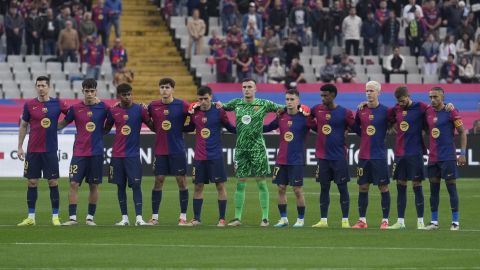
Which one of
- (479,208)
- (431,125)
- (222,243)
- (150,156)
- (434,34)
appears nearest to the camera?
(222,243)

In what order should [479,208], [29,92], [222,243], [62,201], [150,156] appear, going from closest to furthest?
1. [222,243]
2. [479,208]
3. [62,201]
4. [150,156]
5. [29,92]

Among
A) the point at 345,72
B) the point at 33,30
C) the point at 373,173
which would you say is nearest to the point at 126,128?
the point at 373,173

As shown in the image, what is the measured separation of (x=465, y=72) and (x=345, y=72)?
4.22 m

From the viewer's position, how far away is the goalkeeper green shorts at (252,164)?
23703mm

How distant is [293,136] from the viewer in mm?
23750

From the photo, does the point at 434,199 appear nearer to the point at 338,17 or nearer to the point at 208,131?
the point at 208,131

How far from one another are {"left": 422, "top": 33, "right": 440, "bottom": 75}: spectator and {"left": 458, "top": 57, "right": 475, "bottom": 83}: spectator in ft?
3.41

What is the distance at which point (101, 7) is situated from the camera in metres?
46.0

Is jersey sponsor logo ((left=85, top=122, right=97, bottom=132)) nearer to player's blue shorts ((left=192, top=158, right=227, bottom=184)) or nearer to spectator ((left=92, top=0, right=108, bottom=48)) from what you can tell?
player's blue shorts ((left=192, top=158, right=227, bottom=184))

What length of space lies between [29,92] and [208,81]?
601 cm

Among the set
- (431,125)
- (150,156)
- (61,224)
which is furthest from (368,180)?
(150,156)

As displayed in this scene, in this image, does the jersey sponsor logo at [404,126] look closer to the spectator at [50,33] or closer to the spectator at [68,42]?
the spectator at [68,42]

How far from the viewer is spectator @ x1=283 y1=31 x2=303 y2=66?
4684 cm

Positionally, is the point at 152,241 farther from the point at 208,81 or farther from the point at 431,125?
the point at 208,81
